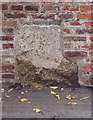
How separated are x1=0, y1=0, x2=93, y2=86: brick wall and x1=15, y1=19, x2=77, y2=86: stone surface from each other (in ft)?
0.25

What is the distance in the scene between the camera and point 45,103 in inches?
178

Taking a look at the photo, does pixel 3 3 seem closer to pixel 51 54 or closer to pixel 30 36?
pixel 30 36

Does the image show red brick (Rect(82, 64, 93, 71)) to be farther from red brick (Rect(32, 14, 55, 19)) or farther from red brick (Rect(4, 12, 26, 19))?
red brick (Rect(4, 12, 26, 19))

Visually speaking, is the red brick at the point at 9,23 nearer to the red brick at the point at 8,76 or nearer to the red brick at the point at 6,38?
the red brick at the point at 6,38

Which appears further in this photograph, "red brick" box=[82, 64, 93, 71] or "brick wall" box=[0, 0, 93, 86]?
"red brick" box=[82, 64, 93, 71]

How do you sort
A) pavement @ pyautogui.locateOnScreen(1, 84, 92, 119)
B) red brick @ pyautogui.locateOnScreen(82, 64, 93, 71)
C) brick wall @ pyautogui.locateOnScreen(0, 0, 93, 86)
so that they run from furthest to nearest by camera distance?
red brick @ pyautogui.locateOnScreen(82, 64, 93, 71) → brick wall @ pyautogui.locateOnScreen(0, 0, 93, 86) → pavement @ pyautogui.locateOnScreen(1, 84, 92, 119)

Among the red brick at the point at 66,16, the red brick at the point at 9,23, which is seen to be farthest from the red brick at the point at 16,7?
the red brick at the point at 66,16

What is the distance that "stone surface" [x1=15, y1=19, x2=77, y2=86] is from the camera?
486cm

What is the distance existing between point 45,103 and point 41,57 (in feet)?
2.04

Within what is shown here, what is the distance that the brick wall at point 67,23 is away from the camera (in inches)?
190

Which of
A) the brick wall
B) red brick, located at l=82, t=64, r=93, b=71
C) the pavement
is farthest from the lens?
red brick, located at l=82, t=64, r=93, b=71

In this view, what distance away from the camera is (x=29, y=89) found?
16.0ft

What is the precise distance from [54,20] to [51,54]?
38 centimetres

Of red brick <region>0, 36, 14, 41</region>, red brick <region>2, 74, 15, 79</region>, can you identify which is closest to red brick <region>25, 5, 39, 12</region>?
red brick <region>0, 36, 14, 41</region>
